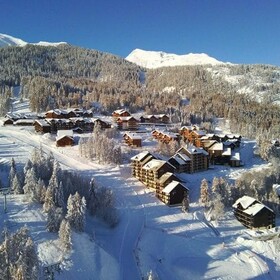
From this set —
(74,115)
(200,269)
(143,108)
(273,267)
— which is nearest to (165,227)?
(200,269)

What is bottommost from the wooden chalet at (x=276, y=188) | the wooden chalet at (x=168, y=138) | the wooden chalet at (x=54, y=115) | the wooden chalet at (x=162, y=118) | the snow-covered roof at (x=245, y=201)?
the snow-covered roof at (x=245, y=201)

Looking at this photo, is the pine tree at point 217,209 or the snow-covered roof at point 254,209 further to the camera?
the pine tree at point 217,209

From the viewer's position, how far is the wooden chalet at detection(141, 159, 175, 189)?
7281 cm

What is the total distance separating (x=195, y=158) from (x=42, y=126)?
162ft

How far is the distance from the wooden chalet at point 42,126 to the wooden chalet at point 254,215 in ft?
219

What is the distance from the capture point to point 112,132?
10856 centimetres

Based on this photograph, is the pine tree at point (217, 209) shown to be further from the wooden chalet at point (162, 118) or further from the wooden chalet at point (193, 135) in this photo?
the wooden chalet at point (162, 118)

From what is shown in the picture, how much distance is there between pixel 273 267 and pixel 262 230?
11539mm

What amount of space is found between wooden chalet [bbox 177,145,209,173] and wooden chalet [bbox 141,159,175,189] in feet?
34.3

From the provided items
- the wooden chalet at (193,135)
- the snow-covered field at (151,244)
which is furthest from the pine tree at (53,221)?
the wooden chalet at (193,135)

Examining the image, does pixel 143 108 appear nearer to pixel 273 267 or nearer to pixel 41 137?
pixel 41 137

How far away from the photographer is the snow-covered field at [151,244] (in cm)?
4447

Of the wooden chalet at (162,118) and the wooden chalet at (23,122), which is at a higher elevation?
the wooden chalet at (162,118)

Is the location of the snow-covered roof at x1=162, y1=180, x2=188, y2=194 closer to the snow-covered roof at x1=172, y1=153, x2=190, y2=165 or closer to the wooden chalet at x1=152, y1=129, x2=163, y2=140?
the snow-covered roof at x1=172, y1=153, x2=190, y2=165
